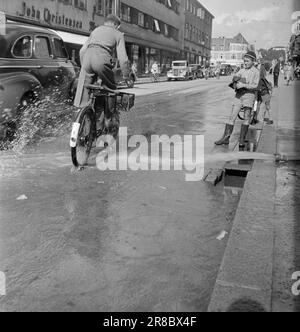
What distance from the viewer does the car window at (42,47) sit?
8.46 meters

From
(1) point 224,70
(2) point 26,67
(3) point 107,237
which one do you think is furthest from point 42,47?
(1) point 224,70

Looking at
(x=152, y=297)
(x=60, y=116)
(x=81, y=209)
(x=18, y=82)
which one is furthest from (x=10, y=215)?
(x=60, y=116)

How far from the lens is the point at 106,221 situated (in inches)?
163

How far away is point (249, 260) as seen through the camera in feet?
10.3

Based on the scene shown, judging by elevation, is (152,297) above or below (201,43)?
below

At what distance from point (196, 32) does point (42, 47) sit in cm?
7422

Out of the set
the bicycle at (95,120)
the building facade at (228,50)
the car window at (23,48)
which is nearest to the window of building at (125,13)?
the car window at (23,48)

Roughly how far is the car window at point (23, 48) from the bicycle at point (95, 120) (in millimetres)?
2333

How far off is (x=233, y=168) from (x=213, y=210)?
1635 mm

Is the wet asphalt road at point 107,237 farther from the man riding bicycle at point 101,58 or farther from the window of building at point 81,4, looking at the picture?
the window of building at point 81,4

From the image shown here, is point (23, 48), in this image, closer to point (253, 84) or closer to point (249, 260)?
point (253, 84)

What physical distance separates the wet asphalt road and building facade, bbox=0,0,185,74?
792 inches

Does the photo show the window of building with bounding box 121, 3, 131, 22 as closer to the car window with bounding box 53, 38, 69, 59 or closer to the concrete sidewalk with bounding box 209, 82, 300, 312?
the car window with bounding box 53, 38, 69, 59
